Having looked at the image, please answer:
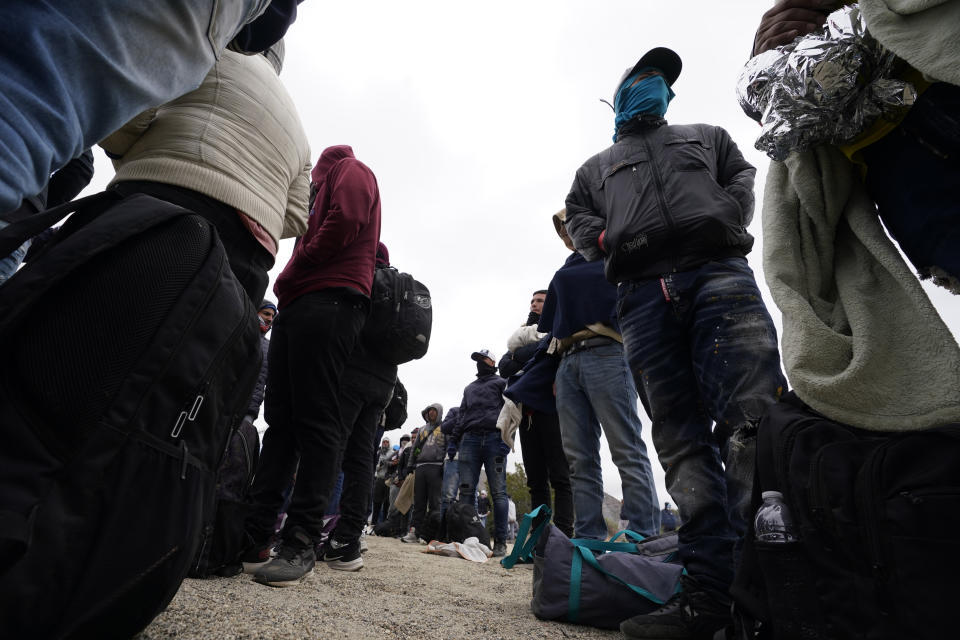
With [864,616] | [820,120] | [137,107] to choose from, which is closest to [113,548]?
[137,107]

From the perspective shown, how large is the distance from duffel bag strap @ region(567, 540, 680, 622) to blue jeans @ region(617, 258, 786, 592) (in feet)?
0.92

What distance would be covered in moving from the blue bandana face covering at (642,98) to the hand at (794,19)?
116 cm

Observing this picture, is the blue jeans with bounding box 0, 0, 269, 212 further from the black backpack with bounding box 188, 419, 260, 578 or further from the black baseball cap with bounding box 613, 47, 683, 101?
the black baseball cap with bounding box 613, 47, 683, 101

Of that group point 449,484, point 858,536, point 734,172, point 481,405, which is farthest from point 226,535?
point 449,484

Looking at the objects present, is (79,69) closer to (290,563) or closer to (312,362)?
(312,362)

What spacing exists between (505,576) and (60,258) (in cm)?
331

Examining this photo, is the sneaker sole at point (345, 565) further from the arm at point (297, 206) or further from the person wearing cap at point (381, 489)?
the person wearing cap at point (381, 489)

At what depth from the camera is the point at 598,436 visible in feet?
9.63

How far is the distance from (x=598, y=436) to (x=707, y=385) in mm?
1356

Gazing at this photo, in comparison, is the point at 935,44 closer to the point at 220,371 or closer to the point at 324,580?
the point at 220,371

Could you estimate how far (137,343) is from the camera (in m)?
0.92

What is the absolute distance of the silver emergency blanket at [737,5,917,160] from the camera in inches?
37.3

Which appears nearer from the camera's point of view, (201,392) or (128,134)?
(201,392)

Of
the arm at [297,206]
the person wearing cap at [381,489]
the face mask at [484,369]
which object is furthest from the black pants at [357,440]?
the person wearing cap at [381,489]
